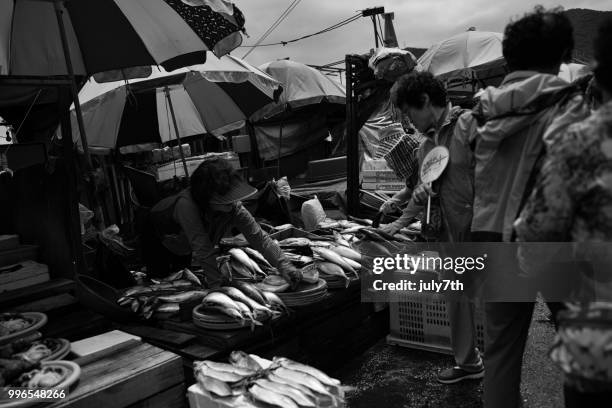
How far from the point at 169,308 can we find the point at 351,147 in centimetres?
370

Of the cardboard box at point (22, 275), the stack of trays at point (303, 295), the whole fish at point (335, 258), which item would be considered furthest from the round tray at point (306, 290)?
the cardboard box at point (22, 275)

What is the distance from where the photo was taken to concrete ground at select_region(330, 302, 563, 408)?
10.6 feet

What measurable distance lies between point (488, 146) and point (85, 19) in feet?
13.2

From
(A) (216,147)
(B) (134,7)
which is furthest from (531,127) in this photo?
(A) (216,147)

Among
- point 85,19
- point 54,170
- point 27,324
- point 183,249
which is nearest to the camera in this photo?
point 27,324

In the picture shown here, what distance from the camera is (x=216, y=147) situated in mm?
16547

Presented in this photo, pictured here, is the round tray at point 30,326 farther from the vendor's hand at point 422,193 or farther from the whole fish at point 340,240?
the whole fish at point 340,240

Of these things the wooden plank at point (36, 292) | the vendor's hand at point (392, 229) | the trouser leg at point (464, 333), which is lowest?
the trouser leg at point (464, 333)

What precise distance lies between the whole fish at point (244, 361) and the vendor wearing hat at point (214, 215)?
1043 mm

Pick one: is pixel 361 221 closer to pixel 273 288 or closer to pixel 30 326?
pixel 273 288

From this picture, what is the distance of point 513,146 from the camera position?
7.28 ft

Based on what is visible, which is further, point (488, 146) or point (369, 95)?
point (369, 95)

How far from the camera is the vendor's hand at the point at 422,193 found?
10.1 feet

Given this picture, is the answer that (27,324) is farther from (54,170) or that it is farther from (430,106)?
(430,106)
